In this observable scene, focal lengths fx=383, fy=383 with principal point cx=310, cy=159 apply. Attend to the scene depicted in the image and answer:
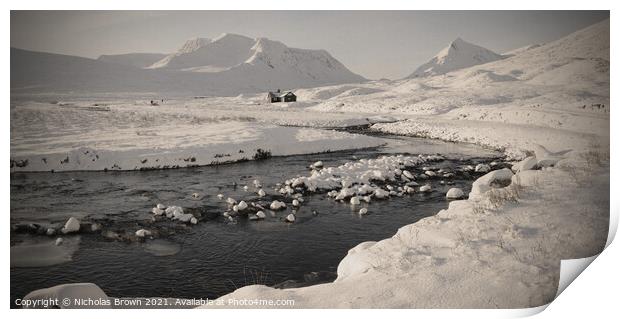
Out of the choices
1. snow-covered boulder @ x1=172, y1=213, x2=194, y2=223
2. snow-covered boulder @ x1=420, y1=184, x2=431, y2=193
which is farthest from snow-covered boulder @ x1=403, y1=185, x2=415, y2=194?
snow-covered boulder @ x1=172, y1=213, x2=194, y2=223

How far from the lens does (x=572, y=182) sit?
9.19 metres

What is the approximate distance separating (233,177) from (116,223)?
5.70 m

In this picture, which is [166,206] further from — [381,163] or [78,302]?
[381,163]

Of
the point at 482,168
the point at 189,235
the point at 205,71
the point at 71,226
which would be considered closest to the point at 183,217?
the point at 189,235

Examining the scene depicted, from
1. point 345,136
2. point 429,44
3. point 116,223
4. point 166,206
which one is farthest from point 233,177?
point 345,136

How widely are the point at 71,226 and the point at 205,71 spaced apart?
7891 centimetres

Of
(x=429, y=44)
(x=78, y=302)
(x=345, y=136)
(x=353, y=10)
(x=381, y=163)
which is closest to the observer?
(x=78, y=302)

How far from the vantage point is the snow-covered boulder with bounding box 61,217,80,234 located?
8.82 meters

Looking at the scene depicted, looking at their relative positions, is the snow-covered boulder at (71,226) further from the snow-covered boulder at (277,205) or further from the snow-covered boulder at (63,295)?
the snow-covered boulder at (277,205)

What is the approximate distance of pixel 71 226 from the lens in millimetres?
8906

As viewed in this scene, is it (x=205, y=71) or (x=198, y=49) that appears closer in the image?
(x=198, y=49)

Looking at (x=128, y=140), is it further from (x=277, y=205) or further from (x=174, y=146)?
(x=277, y=205)

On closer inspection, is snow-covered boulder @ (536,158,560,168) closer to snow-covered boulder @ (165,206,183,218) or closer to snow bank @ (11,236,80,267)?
snow-covered boulder @ (165,206,183,218)

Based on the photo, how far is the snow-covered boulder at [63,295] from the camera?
20.9 feet
